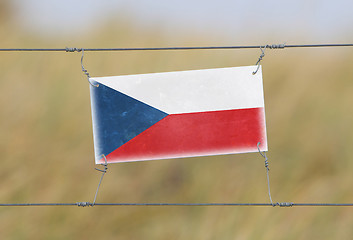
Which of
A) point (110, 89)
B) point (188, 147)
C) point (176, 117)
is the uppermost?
point (110, 89)

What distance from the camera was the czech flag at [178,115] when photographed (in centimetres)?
455

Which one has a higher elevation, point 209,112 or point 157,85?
point 157,85

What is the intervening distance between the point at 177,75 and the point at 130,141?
828 mm

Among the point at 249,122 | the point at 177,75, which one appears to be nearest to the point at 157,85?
the point at 177,75

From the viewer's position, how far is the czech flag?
455 cm

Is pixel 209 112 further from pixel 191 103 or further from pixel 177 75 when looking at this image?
pixel 177 75

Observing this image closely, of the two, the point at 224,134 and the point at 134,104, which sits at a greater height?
the point at 134,104

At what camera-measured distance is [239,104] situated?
15.0ft

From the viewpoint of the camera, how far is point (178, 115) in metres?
4.59

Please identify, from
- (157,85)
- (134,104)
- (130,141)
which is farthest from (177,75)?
(130,141)

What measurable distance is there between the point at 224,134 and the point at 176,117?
519mm

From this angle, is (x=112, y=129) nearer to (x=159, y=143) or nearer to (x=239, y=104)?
(x=159, y=143)

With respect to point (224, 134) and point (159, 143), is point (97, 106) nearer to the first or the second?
point (159, 143)

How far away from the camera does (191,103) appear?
4590mm
